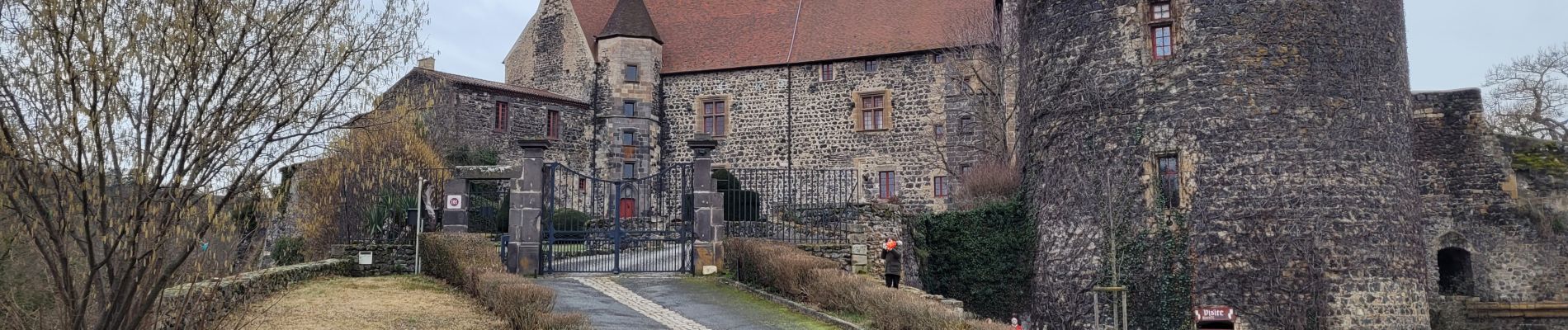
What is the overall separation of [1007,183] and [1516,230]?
8582 millimetres

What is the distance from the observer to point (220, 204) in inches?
254

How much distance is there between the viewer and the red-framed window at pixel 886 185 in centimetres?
2777

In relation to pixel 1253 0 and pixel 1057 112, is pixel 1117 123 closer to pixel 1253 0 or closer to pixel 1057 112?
pixel 1057 112

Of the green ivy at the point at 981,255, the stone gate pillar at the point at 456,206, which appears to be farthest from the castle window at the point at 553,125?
the green ivy at the point at 981,255

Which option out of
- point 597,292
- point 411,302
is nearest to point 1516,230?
point 597,292

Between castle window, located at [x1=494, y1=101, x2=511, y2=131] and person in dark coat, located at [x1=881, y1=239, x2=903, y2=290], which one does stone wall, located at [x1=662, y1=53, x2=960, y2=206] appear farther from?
person in dark coat, located at [x1=881, y1=239, x2=903, y2=290]

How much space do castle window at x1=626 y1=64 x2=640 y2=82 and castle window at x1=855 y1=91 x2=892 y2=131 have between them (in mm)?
5939

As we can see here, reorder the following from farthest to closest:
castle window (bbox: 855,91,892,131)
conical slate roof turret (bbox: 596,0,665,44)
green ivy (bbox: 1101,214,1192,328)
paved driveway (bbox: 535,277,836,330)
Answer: conical slate roof turret (bbox: 596,0,665,44) → castle window (bbox: 855,91,892,131) → green ivy (bbox: 1101,214,1192,328) → paved driveway (bbox: 535,277,836,330)

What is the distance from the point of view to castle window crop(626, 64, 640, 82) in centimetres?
2914

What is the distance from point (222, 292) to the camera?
9.39 metres

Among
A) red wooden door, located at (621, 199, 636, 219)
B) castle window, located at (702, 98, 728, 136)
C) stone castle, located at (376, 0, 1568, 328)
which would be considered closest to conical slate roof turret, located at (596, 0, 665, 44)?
castle window, located at (702, 98, 728, 136)

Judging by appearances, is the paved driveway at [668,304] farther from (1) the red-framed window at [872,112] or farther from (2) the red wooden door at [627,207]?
(1) the red-framed window at [872,112]

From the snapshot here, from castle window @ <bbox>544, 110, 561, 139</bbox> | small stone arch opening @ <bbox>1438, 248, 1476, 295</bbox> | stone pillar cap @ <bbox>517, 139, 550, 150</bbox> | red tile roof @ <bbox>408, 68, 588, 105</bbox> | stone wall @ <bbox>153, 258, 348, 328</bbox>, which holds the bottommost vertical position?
small stone arch opening @ <bbox>1438, 248, 1476, 295</bbox>

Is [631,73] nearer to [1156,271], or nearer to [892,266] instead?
[892,266]
